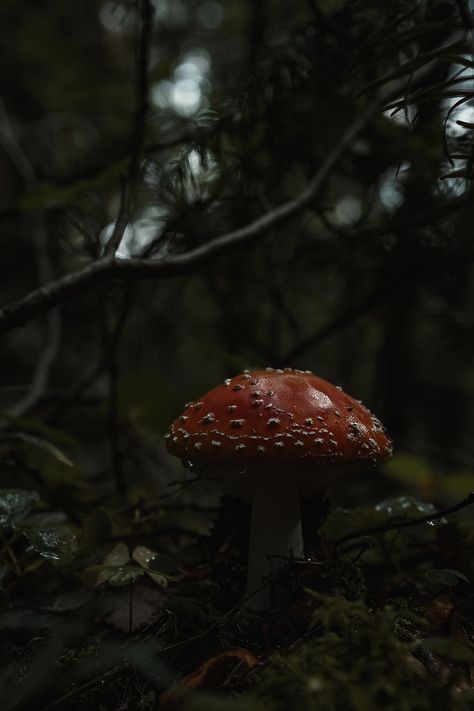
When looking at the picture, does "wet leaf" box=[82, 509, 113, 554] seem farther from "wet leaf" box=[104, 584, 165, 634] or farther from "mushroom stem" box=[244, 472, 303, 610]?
"mushroom stem" box=[244, 472, 303, 610]

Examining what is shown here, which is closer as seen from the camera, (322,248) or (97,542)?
(97,542)

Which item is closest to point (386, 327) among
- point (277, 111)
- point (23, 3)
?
point (277, 111)

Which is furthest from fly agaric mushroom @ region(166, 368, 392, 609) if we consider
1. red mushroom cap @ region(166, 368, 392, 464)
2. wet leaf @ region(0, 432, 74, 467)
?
wet leaf @ region(0, 432, 74, 467)

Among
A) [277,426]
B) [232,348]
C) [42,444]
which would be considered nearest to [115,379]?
[42,444]

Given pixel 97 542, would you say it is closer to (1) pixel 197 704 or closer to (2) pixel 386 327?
(1) pixel 197 704

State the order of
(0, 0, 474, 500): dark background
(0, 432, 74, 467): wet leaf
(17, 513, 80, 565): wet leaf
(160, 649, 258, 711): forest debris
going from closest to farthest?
(160, 649, 258, 711): forest debris
(17, 513, 80, 565): wet leaf
(0, 432, 74, 467): wet leaf
(0, 0, 474, 500): dark background

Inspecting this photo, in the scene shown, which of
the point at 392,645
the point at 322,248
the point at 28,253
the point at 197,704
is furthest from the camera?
the point at 28,253
